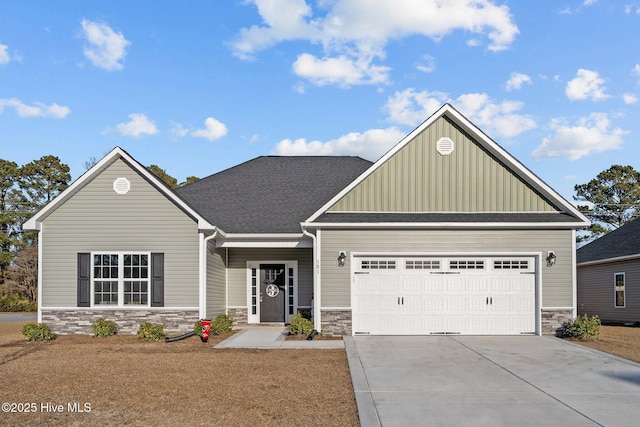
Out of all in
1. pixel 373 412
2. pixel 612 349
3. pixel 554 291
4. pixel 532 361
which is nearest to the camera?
pixel 373 412

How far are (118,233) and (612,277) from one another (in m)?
20.4

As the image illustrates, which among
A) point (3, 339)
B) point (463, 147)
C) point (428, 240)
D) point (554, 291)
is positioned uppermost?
point (463, 147)

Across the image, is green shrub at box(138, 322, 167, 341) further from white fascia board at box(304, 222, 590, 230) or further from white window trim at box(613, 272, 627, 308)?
white window trim at box(613, 272, 627, 308)

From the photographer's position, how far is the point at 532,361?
42.0 feet

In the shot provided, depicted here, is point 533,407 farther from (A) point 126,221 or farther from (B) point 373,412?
(A) point 126,221

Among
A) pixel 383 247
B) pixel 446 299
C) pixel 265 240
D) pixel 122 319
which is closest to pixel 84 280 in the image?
pixel 122 319

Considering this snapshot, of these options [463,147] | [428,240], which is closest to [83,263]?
[428,240]

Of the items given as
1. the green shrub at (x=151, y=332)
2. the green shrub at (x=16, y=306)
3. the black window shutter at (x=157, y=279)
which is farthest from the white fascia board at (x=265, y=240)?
the green shrub at (x=16, y=306)

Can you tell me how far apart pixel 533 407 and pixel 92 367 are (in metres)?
8.40

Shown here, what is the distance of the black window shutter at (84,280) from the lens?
17750mm

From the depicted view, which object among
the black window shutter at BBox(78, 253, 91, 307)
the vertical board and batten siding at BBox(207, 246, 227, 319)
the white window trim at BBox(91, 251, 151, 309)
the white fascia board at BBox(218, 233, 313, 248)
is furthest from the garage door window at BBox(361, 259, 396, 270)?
the black window shutter at BBox(78, 253, 91, 307)

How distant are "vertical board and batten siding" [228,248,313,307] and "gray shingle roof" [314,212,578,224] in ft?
12.2

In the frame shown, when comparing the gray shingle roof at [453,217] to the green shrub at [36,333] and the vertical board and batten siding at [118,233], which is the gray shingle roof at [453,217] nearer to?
the vertical board and batten siding at [118,233]

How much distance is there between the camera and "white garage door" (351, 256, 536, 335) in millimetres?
17297
